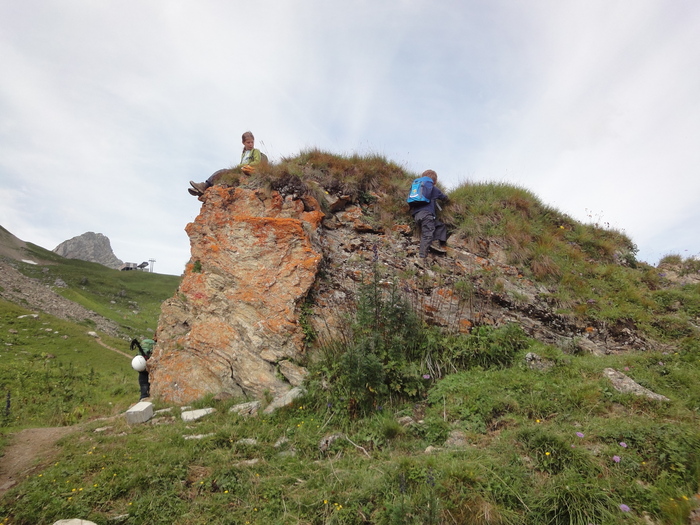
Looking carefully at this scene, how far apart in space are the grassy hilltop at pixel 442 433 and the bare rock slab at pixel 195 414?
192 mm

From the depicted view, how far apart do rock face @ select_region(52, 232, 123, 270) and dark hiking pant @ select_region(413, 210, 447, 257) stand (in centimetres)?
10875

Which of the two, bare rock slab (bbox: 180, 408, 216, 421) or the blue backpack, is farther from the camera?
the blue backpack

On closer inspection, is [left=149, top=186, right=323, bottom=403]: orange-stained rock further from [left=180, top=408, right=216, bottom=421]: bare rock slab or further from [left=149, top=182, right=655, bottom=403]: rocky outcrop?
[left=180, top=408, right=216, bottom=421]: bare rock slab

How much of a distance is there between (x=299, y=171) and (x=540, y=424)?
27.4 feet

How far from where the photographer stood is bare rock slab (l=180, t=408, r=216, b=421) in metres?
6.27

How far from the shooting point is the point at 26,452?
5.57 meters

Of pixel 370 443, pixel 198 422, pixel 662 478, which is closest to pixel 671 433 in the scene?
pixel 662 478

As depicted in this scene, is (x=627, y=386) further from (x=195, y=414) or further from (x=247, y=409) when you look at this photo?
(x=195, y=414)

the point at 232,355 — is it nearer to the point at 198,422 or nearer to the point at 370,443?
the point at 198,422

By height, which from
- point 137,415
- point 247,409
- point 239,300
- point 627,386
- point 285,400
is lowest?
point 137,415

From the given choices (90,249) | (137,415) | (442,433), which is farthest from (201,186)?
(90,249)

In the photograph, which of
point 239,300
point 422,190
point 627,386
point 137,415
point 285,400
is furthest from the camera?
point 422,190

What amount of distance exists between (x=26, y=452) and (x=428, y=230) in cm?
909

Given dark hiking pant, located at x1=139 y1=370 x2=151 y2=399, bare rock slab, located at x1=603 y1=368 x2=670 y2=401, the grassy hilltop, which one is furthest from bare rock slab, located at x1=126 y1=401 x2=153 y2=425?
bare rock slab, located at x1=603 y1=368 x2=670 y2=401
